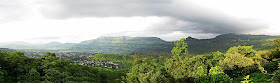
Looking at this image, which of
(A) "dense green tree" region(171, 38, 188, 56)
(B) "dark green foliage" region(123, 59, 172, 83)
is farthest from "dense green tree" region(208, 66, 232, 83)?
(B) "dark green foliage" region(123, 59, 172, 83)

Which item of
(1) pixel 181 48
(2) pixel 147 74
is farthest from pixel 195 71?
(2) pixel 147 74

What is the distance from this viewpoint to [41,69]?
35.5 m

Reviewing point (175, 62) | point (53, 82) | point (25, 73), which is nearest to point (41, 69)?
point (25, 73)

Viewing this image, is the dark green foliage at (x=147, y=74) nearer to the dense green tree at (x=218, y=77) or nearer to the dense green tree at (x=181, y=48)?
the dense green tree at (x=181, y=48)

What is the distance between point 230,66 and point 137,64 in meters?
22.1

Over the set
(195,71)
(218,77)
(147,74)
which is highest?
(195,71)

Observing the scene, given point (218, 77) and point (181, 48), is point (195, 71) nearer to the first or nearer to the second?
point (218, 77)

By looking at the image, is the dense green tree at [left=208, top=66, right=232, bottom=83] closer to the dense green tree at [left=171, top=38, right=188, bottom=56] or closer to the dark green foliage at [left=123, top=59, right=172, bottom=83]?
the dense green tree at [left=171, top=38, right=188, bottom=56]

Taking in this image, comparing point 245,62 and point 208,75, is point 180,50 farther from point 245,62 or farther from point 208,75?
point 245,62

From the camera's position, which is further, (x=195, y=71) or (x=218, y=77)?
(x=195, y=71)

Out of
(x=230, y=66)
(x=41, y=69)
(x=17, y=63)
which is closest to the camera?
(x=230, y=66)

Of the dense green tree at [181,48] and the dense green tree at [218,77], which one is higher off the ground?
the dense green tree at [181,48]

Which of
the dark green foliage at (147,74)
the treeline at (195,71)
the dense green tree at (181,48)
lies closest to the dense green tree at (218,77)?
the treeline at (195,71)

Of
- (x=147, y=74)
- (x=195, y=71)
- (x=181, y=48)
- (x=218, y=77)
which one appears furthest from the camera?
(x=181, y=48)
